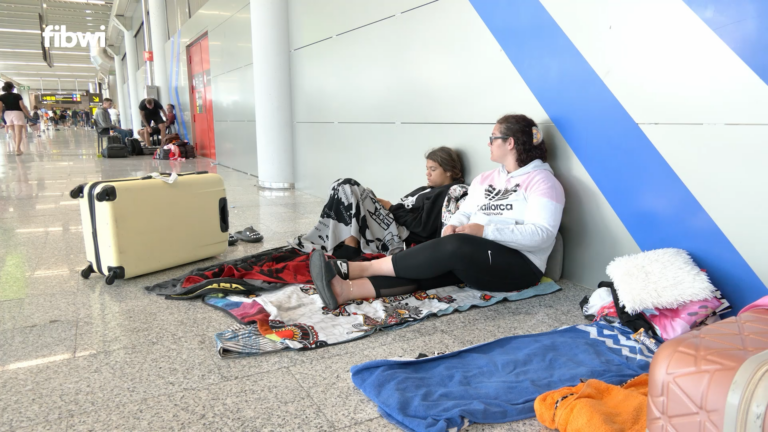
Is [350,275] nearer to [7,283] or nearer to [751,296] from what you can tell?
[751,296]

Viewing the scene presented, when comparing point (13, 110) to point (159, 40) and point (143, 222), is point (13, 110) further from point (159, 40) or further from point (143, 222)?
point (143, 222)

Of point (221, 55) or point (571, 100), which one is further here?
point (221, 55)

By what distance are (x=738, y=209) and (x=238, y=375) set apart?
1.99 metres

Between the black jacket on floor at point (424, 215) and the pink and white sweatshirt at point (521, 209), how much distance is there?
1.10ft

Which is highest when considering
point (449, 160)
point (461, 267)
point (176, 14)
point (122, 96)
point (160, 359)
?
point (176, 14)

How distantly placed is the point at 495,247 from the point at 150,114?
1145cm

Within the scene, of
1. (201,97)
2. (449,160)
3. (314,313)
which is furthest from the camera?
(201,97)

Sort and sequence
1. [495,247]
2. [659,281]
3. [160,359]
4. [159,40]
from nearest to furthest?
1. [160,359]
2. [659,281]
3. [495,247]
4. [159,40]

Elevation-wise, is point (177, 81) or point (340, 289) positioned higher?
point (177, 81)

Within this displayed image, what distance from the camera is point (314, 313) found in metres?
2.23

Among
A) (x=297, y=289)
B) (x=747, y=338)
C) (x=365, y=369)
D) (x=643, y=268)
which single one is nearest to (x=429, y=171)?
(x=297, y=289)

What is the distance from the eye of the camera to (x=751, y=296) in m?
1.91

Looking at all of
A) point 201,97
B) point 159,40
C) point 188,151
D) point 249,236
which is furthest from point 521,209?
point 159,40

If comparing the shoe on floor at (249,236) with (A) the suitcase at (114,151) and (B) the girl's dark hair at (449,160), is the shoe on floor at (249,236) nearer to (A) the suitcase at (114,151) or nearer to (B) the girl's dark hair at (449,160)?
(B) the girl's dark hair at (449,160)
